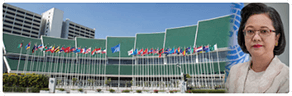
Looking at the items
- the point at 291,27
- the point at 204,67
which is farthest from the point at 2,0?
the point at 204,67

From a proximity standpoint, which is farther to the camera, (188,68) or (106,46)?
(106,46)

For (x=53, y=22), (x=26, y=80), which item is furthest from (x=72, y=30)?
(x=26, y=80)

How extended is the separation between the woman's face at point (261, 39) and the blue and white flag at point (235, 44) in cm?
93

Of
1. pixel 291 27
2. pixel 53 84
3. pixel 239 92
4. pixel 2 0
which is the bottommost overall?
pixel 53 84

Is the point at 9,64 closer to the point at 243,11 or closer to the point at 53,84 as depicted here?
the point at 53,84

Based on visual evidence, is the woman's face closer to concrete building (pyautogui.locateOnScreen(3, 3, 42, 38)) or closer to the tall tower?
concrete building (pyautogui.locateOnScreen(3, 3, 42, 38))

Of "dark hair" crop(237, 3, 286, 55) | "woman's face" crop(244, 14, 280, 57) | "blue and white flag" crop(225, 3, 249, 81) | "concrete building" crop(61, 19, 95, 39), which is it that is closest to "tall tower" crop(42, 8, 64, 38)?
"concrete building" crop(61, 19, 95, 39)

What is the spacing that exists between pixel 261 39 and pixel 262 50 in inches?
12.6

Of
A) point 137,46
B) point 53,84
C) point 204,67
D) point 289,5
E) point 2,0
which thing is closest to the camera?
point 289,5

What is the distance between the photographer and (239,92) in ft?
16.9

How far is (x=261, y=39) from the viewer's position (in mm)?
4969

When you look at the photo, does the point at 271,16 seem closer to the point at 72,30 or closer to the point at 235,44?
the point at 235,44

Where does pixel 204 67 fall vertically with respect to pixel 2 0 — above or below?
below

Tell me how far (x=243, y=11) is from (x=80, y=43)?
38.5 metres
